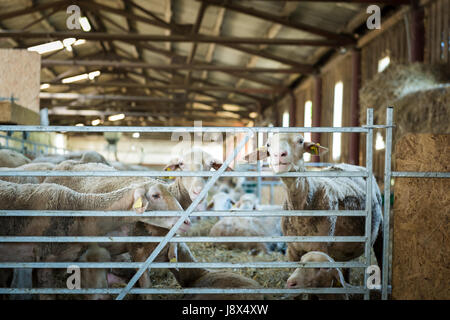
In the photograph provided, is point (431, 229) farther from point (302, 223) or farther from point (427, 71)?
point (427, 71)

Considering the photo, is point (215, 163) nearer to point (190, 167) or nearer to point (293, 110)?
point (190, 167)

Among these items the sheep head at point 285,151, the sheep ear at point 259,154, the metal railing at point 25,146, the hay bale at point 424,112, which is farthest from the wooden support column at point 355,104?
the metal railing at point 25,146

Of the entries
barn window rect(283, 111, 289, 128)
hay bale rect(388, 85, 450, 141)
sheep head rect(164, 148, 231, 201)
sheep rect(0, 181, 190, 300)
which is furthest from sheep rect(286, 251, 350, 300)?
barn window rect(283, 111, 289, 128)

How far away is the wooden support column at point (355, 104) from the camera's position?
40.2ft

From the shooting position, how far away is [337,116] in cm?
1451

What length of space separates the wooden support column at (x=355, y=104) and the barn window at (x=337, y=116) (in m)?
1.69

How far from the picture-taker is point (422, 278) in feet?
11.7

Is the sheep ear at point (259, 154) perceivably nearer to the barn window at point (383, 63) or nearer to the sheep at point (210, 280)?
the sheep at point (210, 280)

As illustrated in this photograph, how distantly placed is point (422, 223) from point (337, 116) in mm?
11299

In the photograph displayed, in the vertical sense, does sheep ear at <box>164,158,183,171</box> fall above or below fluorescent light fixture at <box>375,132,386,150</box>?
below

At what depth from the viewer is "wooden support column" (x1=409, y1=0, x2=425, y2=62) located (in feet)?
29.3

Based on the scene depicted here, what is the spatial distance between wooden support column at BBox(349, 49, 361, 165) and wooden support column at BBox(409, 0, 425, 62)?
322cm

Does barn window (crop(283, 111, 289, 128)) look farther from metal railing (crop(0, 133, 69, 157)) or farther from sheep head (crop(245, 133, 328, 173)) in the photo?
sheep head (crop(245, 133, 328, 173))
